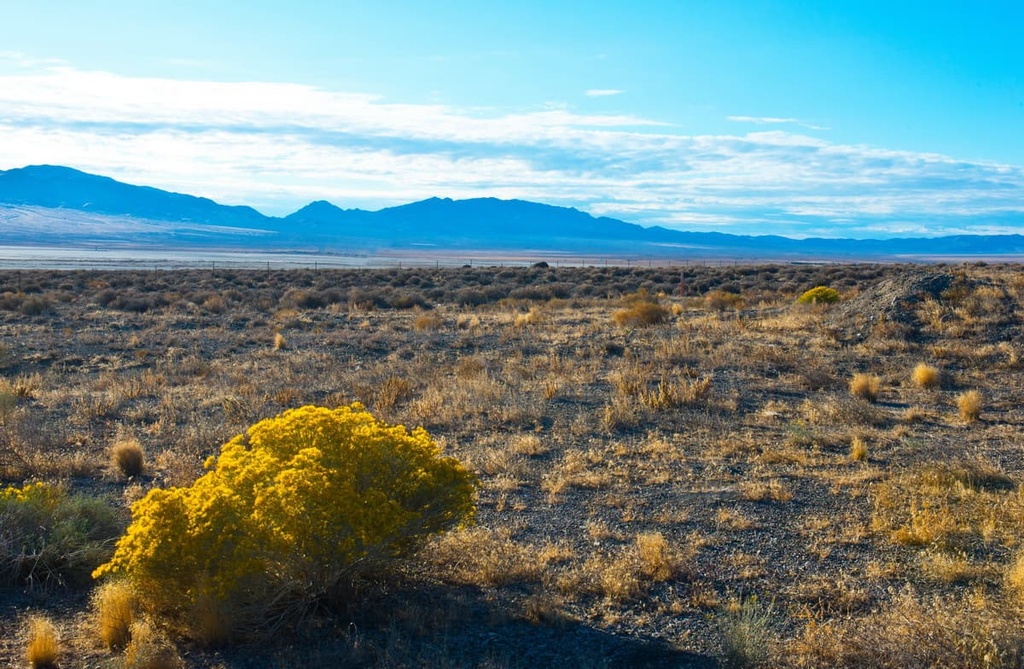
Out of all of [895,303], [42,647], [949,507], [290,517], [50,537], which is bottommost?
[42,647]

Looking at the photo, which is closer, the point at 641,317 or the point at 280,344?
the point at 280,344

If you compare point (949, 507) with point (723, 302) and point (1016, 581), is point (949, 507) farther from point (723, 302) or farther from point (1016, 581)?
point (723, 302)

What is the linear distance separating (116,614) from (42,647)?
43cm

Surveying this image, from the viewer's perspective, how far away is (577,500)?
7.66m

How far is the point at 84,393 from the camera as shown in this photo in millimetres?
12664

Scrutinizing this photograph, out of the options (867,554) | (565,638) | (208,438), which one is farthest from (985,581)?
(208,438)

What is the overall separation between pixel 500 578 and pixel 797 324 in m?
15.0

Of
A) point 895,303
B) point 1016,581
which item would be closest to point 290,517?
point 1016,581

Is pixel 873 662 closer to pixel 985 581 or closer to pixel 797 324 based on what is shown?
pixel 985 581

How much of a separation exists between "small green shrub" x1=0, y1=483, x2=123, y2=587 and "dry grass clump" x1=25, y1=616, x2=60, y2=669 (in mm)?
916

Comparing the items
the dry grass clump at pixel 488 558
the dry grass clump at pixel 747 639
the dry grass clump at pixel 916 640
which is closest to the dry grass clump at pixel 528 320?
the dry grass clump at pixel 488 558

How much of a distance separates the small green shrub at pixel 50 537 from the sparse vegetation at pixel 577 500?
2 centimetres

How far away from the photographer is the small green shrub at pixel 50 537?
5730 millimetres

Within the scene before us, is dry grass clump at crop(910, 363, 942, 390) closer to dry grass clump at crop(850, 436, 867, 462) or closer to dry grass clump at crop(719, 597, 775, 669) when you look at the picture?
dry grass clump at crop(850, 436, 867, 462)
